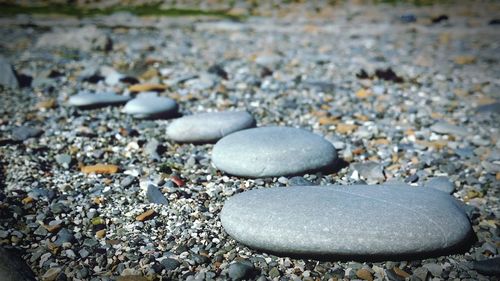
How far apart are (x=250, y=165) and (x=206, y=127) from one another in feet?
2.48

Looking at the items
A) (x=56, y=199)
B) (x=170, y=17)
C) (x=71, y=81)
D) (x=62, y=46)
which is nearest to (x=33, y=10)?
(x=170, y=17)

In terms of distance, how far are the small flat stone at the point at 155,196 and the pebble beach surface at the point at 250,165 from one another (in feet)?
0.05

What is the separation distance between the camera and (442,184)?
266cm

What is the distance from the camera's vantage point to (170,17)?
10.9 metres

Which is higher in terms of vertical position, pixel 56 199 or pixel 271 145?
pixel 271 145

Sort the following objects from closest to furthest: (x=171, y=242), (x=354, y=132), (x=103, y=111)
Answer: (x=171, y=242) → (x=354, y=132) → (x=103, y=111)

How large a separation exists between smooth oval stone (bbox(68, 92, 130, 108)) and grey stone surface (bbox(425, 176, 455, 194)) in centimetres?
301

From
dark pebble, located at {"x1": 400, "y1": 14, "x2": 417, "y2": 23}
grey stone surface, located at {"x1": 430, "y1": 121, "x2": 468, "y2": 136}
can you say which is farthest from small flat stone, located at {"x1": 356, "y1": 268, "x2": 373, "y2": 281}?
dark pebble, located at {"x1": 400, "y1": 14, "x2": 417, "y2": 23}

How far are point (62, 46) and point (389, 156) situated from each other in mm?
5961

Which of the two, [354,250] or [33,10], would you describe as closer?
[354,250]

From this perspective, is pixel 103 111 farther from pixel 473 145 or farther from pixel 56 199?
pixel 473 145

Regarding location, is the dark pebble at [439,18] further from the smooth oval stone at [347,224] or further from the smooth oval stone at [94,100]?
the smooth oval stone at [347,224]

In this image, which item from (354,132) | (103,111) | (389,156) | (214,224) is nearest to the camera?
(214,224)

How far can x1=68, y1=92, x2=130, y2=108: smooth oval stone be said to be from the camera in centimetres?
390
